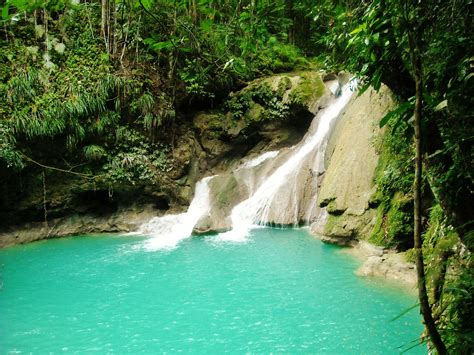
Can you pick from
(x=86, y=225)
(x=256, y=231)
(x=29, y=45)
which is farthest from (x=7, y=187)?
(x=256, y=231)

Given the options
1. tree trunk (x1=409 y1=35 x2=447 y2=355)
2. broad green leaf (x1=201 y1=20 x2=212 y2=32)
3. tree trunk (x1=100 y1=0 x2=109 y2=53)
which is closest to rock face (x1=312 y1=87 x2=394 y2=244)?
broad green leaf (x1=201 y1=20 x2=212 y2=32)

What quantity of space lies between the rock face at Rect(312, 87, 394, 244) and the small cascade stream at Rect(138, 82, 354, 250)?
0.70 meters

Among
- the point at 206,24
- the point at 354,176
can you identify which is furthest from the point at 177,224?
the point at 206,24

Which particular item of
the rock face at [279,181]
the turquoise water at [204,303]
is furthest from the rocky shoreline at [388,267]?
the rock face at [279,181]

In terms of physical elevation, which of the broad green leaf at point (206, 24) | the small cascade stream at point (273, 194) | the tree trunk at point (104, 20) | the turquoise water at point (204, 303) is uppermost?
the tree trunk at point (104, 20)

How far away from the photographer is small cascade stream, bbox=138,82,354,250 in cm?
891

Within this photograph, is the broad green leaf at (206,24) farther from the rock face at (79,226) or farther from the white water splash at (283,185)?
the rock face at (79,226)

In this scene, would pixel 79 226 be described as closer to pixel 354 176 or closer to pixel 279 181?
pixel 279 181

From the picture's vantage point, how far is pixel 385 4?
1.56 m

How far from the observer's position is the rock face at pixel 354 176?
710 centimetres

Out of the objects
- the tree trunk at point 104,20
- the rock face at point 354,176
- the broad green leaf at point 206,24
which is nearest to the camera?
the broad green leaf at point 206,24

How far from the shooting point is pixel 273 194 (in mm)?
9359

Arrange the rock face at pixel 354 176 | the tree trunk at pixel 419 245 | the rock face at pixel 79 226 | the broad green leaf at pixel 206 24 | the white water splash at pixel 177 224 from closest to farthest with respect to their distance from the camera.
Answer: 1. the tree trunk at pixel 419 245
2. the broad green leaf at pixel 206 24
3. the rock face at pixel 354 176
4. the white water splash at pixel 177 224
5. the rock face at pixel 79 226

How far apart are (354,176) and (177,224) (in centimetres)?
459
